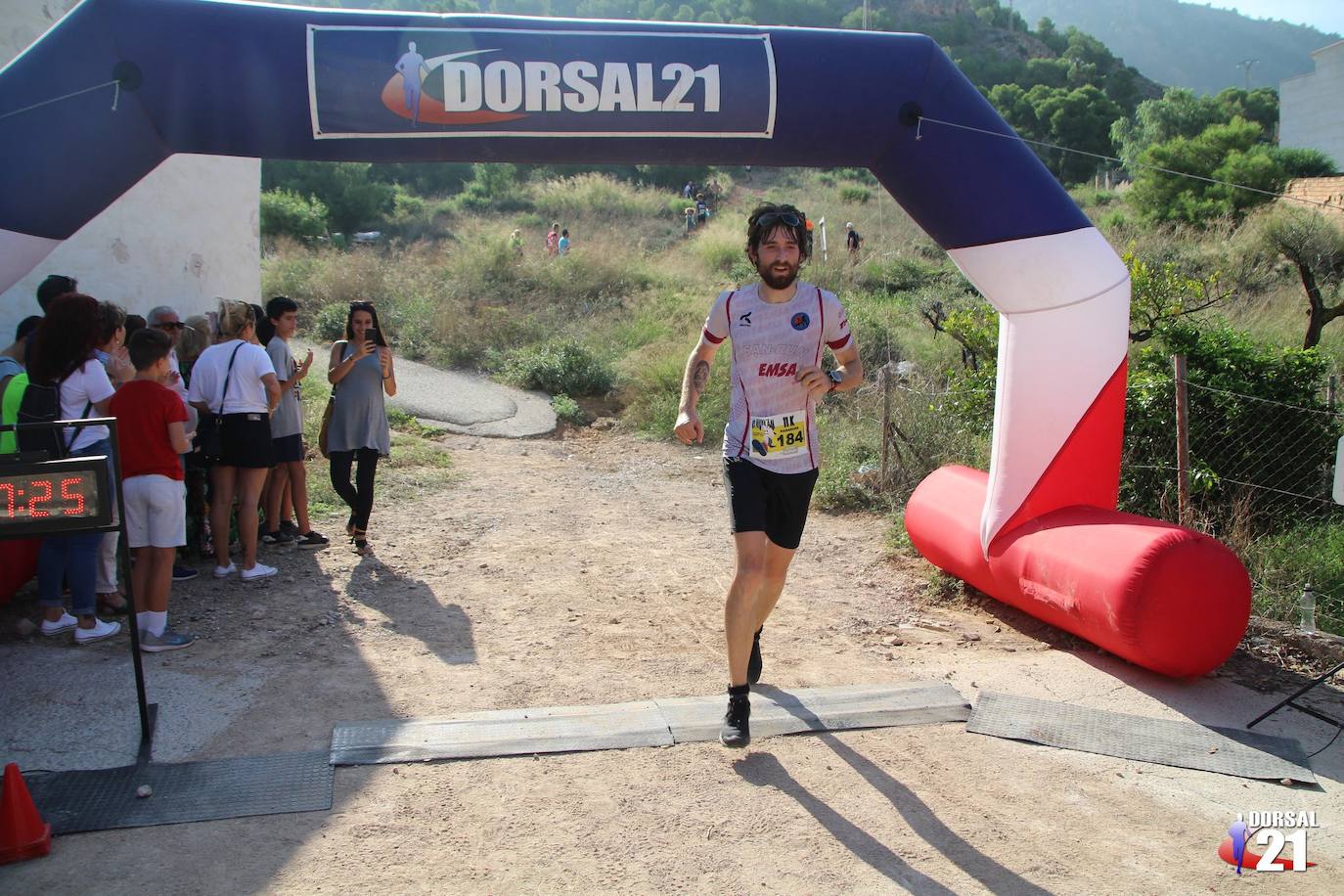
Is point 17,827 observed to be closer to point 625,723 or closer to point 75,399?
point 625,723

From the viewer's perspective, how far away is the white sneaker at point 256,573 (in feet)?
20.9

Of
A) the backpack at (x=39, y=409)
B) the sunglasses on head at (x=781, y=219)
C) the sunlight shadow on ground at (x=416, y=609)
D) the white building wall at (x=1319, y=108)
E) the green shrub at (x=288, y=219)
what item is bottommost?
the sunlight shadow on ground at (x=416, y=609)

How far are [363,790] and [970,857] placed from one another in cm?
213

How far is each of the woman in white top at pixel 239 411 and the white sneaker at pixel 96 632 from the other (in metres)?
1.10

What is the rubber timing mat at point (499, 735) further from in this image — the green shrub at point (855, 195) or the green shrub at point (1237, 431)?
the green shrub at point (855, 195)

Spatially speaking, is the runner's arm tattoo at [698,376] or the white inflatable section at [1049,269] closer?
the runner's arm tattoo at [698,376]

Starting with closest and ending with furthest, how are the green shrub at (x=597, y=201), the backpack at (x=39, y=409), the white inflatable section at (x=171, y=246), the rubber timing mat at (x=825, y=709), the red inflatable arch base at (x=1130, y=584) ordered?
1. the rubber timing mat at (x=825, y=709)
2. the red inflatable arch base at (x=1130, y=584)
3. the backpack at (x=39, y=409)
4. the white inflatable section at (x=171, y=246)
5. the green shrub at (x=597, y=201)

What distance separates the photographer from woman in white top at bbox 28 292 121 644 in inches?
198

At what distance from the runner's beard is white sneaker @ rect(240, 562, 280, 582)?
3.91 m

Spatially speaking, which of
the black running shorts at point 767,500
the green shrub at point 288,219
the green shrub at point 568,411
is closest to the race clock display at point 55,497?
the black running shorts at point 767,500

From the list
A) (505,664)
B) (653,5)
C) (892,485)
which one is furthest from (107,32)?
(653,5)

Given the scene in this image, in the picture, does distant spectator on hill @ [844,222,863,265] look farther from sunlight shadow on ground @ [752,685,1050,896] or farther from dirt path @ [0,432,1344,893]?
sunlight shadow on ground @ [752,685,1050,896]

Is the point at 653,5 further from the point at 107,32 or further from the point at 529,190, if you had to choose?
the point at 107,32

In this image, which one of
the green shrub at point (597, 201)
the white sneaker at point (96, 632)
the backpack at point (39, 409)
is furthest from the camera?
the green shrub at point (597, 201)
